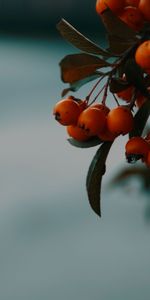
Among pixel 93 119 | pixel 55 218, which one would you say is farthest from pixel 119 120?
pixel 55 218

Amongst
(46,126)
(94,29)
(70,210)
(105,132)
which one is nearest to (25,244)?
(70,210)

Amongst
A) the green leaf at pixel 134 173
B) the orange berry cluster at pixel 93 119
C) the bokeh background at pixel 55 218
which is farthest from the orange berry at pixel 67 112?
the bokeh background at pixel 55 218

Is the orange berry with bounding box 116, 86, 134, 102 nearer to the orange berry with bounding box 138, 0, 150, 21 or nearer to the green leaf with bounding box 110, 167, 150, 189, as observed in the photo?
the orange berry with bounding box 138, 0, 150, 21

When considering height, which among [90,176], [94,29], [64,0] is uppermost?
[64,0]

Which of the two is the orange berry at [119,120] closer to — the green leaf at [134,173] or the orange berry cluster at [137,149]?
the orange berry cluster at [137,149]

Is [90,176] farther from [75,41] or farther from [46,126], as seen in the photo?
[46,126]
